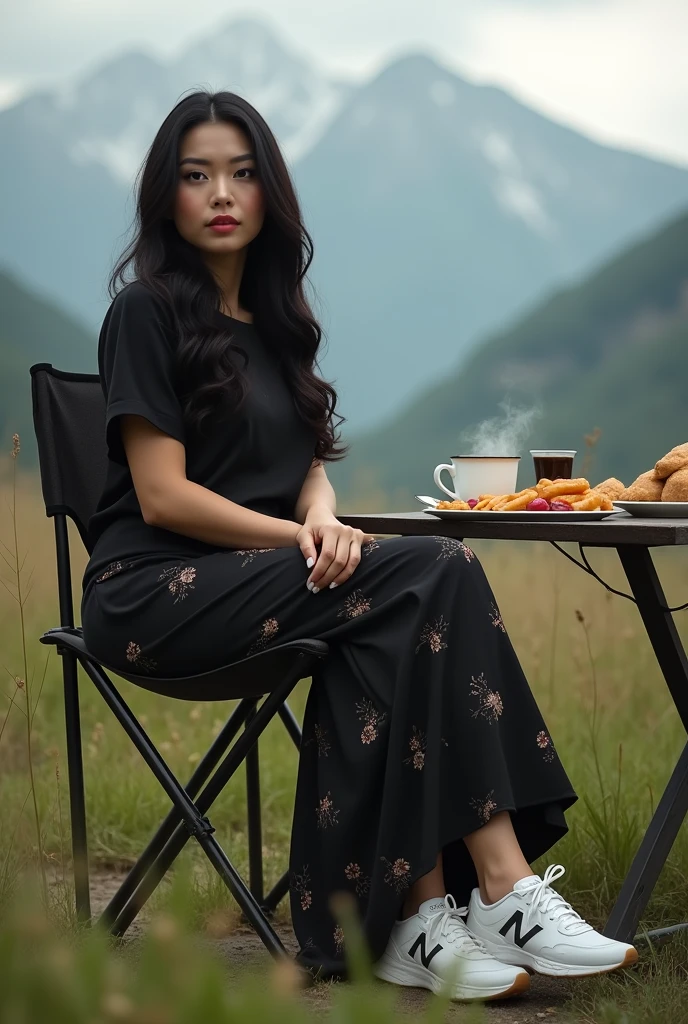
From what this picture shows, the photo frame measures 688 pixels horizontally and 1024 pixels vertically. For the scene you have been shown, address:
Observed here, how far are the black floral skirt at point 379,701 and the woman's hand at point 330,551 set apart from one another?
22 mm

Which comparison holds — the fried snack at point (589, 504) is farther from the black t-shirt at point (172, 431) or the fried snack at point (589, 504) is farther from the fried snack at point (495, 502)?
the black t-shirt at point (172, 431)

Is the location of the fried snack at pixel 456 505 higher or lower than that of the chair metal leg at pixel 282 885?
higher

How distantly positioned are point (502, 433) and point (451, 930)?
1.00 metres

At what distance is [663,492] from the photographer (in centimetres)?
226

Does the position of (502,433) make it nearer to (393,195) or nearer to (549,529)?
(549,529)

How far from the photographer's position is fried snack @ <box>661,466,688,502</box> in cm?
222

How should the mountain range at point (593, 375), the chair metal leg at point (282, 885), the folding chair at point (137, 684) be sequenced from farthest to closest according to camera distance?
the mountain range at point (593, 375)
the chair metal leg at point (282, 885)
the folding chair at point (137, 684)

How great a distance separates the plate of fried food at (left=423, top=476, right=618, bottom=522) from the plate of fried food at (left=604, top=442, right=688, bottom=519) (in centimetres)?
8

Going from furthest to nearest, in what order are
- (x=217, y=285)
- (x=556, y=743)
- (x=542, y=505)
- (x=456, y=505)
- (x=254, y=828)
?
(x=556, y=743)
(x=254, y=828)
(x=217, y=285)
(x=456, y=505)
(x=542, y=505)

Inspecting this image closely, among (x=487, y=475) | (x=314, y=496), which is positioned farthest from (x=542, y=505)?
(x=314, y=496)

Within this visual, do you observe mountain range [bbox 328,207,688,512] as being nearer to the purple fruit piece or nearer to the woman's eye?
the woman's eye

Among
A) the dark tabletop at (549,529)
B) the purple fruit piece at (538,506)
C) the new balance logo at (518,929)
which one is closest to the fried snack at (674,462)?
the dark tabletop at (549,529)

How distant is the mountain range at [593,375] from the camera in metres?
22.3

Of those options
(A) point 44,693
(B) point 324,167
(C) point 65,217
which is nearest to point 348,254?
(B) point 324,167
